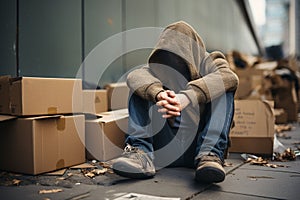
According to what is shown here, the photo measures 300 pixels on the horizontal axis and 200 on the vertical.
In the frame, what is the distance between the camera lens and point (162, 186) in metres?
1.69

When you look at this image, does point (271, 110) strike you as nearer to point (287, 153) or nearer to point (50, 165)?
point (287, 153)

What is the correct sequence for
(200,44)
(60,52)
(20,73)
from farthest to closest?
(60,52) < (20,73) < (200,44)

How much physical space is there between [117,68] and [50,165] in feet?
6.31

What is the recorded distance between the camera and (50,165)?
2.00 metres

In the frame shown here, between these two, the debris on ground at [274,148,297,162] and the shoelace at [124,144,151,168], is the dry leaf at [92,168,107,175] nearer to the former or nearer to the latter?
the shoelace at [124,144,151,168]

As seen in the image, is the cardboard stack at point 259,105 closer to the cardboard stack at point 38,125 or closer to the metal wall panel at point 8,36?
the cardboard stack at point 38,125

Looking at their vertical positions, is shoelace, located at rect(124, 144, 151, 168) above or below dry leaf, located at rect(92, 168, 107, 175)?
above

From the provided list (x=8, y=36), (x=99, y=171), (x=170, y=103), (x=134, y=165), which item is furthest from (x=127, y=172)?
(x=8, y=36)

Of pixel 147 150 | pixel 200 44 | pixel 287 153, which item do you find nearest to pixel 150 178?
pixel 147 150

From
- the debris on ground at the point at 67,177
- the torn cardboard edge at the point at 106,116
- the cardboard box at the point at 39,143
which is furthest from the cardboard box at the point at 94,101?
the debris on ground at the point at 67,177

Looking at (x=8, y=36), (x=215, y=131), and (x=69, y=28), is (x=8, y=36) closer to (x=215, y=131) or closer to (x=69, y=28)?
(x=69, y=28)

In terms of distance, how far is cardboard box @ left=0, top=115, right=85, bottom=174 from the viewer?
1.91 m

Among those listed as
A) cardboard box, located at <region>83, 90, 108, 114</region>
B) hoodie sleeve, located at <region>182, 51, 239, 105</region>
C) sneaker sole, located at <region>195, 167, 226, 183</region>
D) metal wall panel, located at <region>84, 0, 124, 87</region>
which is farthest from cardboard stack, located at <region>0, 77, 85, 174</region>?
metal wall panel, located at <region>84, 0, 124, 87</region>

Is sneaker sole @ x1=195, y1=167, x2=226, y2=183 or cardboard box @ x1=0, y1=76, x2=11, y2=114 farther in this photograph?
cardboard box @ x1=0, y1=76, x2=11, y2=114
